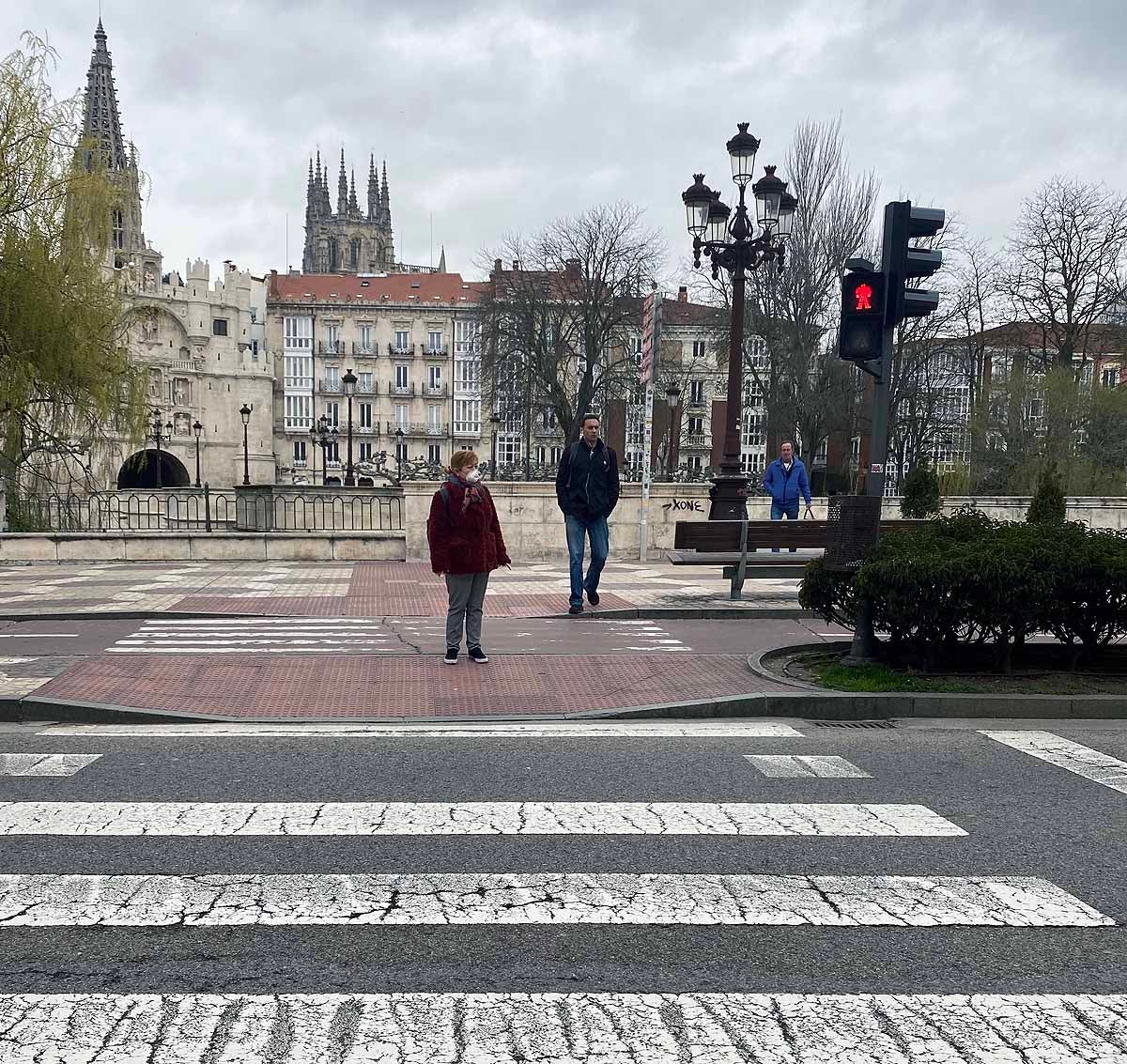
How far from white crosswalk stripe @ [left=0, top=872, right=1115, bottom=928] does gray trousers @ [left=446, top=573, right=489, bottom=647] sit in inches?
193

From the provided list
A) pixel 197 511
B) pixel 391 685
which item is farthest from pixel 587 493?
pixel 197 511

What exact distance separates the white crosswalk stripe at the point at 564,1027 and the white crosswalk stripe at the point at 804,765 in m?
2.59

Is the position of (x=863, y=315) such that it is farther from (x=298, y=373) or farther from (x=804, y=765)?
(x=298, y=373)

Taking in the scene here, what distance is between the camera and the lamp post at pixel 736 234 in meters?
18.2

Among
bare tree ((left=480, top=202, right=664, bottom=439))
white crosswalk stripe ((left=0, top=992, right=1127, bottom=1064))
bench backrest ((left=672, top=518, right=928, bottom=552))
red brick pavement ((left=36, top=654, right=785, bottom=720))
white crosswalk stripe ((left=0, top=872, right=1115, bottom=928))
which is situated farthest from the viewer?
bare tree ((left=480, top=202, right=664, bottom=439))

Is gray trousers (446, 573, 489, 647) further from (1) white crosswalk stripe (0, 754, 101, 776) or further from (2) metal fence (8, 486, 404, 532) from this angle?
(2) metal fence (8, 486, 404, 532)

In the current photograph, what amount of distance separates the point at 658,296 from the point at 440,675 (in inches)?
358

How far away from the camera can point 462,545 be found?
8953mm

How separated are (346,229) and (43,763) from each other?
14116cm

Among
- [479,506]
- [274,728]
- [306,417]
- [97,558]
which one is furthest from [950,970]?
[306,417]

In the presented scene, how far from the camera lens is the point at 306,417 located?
3866 inches

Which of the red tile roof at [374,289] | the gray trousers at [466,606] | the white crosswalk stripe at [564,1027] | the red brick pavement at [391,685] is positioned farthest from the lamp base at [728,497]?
the red tile roof at [374,289]

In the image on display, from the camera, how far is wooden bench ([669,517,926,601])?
41.7 feet

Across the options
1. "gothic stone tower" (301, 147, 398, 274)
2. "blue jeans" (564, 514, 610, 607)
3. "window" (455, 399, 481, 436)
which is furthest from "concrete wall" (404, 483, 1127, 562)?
"gothic stone tower" (301, 147, 398, 274)
